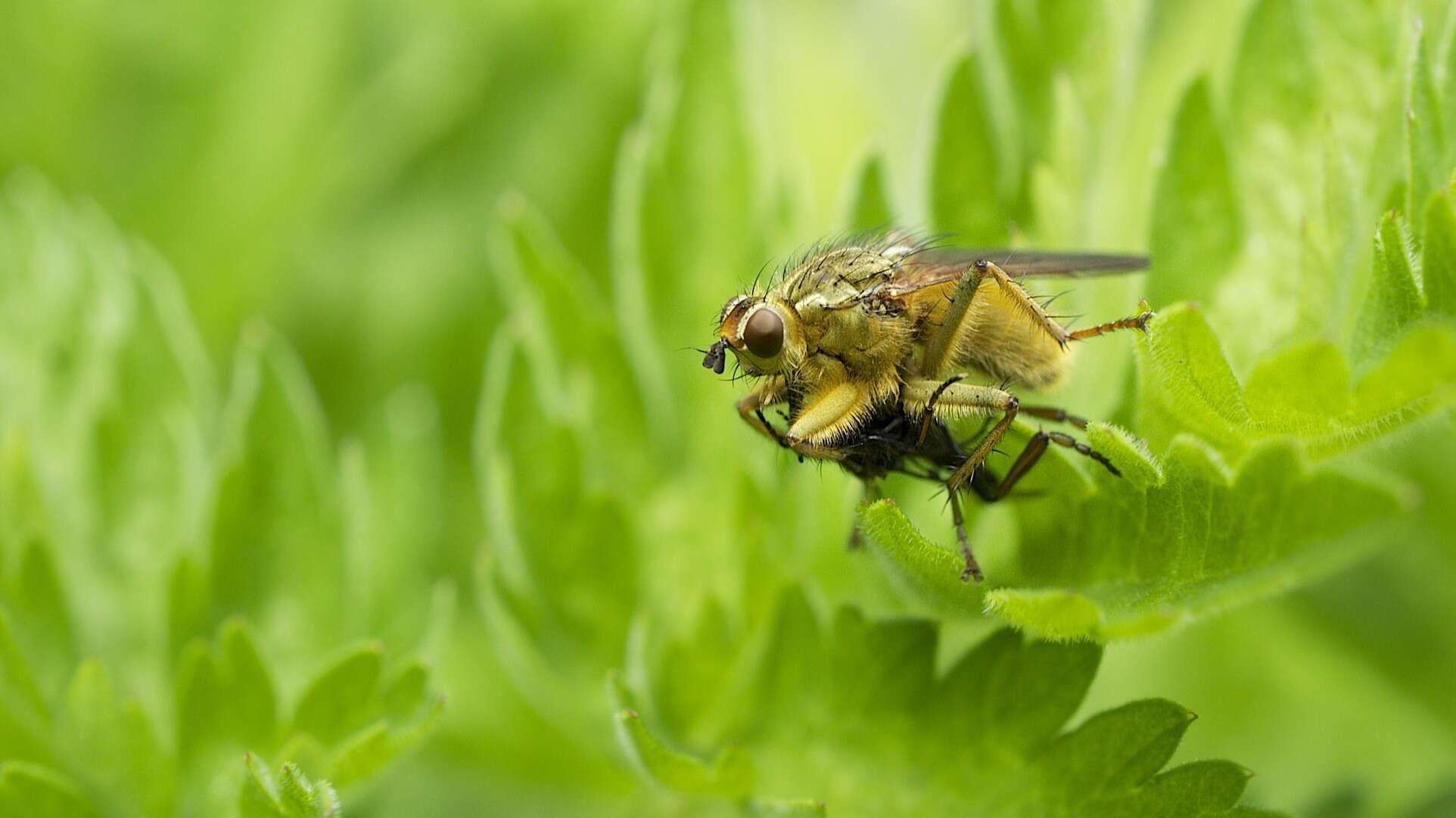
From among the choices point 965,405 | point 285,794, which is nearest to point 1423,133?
point 965,405

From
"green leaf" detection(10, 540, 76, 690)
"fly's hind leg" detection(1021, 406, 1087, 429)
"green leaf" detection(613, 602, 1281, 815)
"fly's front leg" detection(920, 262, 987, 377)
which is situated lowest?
"green leaf" detection(613, 602, 1281, 815)

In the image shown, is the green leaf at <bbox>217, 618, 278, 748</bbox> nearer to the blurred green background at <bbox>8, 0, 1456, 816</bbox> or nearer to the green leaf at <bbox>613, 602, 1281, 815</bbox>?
the blurred green background at <bbox>8, 0, 1456, 816</bbox>

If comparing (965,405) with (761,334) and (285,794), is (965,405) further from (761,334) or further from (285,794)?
(285,794)

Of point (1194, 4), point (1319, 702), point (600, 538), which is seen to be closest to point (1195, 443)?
point (600, 538)

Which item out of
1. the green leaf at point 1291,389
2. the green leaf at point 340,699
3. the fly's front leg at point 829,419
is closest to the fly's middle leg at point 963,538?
the fly's front leg at point 829,419

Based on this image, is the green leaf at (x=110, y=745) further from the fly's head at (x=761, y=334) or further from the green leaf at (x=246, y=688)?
the fly's head at (x=761, y=334)

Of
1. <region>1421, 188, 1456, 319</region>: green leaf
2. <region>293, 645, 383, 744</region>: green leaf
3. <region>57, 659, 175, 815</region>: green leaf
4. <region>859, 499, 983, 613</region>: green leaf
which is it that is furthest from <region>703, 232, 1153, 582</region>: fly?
<region>57, 659, 175, 815</region>: green leaf

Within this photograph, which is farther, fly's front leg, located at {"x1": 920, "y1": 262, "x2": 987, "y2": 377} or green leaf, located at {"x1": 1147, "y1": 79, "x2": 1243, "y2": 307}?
fly's front leg, located at {"x1": 920, "y1": 262, "x2": 987, "y2": 377}
